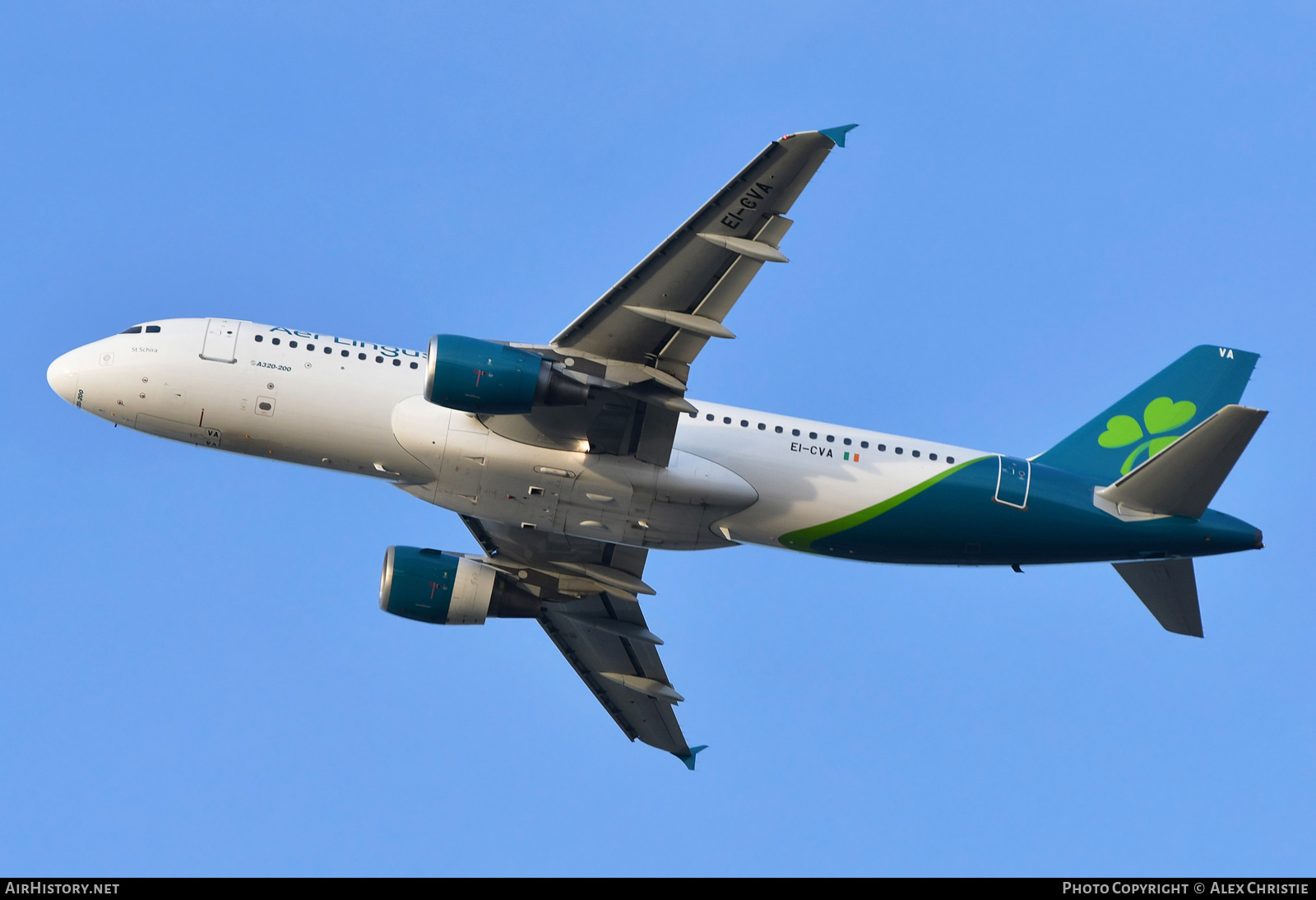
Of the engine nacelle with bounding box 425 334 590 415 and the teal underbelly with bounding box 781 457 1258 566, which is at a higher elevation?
the engine nacelle with bounding box 425 334 590 415

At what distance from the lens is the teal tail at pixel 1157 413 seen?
35.0 m

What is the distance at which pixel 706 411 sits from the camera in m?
32.6

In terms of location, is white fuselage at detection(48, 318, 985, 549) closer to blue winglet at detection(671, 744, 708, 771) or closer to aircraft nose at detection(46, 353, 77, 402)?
aircraft nose at detection(46, 353, 77, 402)

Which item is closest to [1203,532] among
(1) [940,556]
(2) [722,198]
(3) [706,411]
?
(1) [940,556]

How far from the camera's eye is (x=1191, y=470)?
30984 millimetres

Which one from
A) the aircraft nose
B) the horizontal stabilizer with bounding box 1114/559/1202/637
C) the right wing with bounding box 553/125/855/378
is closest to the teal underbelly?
the horizontal stabilizer with bounding box 1114/559/1202/637

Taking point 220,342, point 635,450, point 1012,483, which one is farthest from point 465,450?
point 1012,483

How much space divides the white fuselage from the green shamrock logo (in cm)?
631

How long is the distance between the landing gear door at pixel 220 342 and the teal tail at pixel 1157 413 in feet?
72.4

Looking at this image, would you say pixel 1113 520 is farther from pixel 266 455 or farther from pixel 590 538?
pixel 266 455

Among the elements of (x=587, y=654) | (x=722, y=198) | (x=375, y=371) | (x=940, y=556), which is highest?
(x=722, y=198)

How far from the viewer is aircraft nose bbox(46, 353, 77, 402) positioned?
31.7 metres

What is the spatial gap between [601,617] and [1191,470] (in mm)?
17664

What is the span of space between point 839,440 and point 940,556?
4.11m
